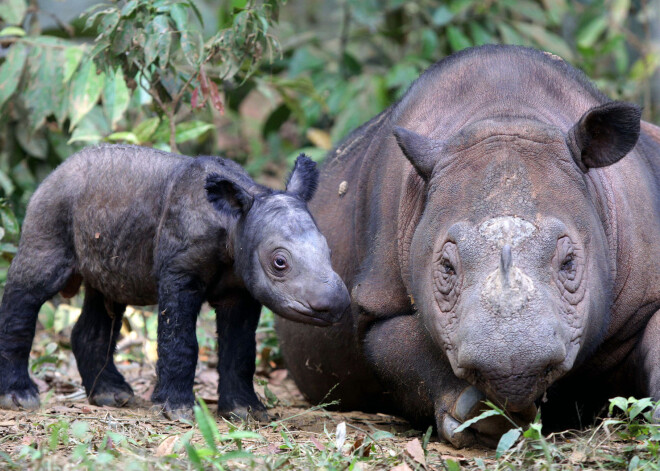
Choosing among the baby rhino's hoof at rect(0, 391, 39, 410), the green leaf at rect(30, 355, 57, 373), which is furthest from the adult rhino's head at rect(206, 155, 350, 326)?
the green leaf at rect(30, 355, 57, 373)

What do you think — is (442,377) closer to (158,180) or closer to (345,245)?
(345,245)

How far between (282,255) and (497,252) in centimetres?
104

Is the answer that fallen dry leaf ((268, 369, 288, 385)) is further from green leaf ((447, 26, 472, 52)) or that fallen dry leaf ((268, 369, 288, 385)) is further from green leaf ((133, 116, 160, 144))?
green leaf ((447, 26, 472, 52))

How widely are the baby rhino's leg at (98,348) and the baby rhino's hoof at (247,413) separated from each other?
0.71 m

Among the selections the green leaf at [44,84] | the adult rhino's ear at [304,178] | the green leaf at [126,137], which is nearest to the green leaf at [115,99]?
the green leaf at [126,137]

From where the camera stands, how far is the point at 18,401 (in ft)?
15.9

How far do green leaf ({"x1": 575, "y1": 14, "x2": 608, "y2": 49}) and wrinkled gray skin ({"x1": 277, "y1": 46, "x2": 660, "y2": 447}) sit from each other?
17.8 feet

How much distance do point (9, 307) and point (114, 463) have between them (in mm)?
1771

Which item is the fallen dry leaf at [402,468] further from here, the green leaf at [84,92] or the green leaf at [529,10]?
the green leaf at [529,10]

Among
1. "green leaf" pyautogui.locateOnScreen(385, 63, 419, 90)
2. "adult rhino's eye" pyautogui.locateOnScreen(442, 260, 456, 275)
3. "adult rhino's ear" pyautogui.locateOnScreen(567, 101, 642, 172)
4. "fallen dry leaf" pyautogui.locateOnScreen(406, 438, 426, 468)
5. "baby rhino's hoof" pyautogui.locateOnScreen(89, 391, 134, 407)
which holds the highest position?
"adult rhino's ear" pyautogui.locateOnScreen(567, 101, 642, 172)

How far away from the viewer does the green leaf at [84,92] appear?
22.0ft

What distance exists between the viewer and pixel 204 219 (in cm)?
457

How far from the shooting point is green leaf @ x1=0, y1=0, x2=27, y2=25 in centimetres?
746

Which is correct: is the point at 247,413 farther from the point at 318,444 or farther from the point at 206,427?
the point at 206,427
